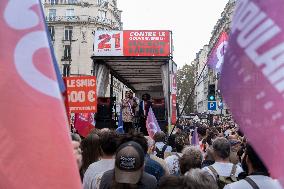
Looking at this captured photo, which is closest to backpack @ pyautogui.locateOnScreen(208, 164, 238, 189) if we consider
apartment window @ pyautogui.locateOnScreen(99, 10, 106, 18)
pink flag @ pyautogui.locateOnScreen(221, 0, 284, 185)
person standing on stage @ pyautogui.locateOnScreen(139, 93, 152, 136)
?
pink flag @ pyautogui.locateOnScreen(221, 0, 284, 185)

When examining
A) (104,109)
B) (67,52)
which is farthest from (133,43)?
(67,52)

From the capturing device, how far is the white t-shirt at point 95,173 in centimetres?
412

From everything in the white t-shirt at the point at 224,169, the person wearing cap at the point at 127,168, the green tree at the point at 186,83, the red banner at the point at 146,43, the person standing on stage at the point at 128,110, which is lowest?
the white t-shirt at the point at 224,169

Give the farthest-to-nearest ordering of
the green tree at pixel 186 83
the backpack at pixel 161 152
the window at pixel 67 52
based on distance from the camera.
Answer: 1. the green tree at pixel 186 83
2. the window at pixel 67 52
3. the backpack at pixel 161 152

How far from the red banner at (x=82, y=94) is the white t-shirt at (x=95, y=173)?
5.50m

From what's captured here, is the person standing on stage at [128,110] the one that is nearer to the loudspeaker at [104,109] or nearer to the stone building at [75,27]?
the loudspeaker at [104,109]

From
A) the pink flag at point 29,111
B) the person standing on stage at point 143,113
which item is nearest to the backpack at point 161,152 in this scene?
the pink flag at point 29,111

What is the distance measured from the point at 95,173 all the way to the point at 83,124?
5515 mm

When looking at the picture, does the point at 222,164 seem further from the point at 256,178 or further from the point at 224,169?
the point at 256,178

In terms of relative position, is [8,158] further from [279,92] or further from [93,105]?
[93,105]

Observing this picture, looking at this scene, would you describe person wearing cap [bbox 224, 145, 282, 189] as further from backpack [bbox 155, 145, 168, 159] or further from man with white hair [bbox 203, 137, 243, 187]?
backpack [bbox 155, 145, 168, 159]

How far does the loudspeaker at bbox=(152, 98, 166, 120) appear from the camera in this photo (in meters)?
14.3

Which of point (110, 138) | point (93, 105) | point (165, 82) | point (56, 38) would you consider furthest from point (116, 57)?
point (56, 38)

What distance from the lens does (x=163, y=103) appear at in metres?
14.4
